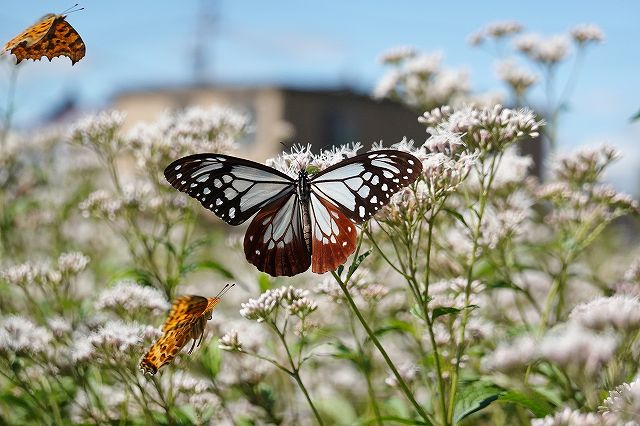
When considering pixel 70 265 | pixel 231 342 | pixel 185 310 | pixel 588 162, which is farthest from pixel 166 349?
pixel 588 162

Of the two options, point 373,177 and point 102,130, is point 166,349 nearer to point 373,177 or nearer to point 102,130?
point 373,177

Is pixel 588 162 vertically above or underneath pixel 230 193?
above

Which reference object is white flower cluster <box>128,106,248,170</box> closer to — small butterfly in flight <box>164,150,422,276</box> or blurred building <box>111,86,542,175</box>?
small butterfly in flight <box>164,150,422,276</box>

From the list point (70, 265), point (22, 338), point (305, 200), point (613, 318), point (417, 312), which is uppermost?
point (70, 265)

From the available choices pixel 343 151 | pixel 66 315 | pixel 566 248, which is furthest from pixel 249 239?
pixel 66 315

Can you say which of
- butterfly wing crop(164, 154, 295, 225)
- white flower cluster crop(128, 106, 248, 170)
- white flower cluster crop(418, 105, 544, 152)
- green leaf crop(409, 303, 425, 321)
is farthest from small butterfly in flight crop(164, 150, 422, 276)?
white flower cluster crop(128, 106, 248, 170)
